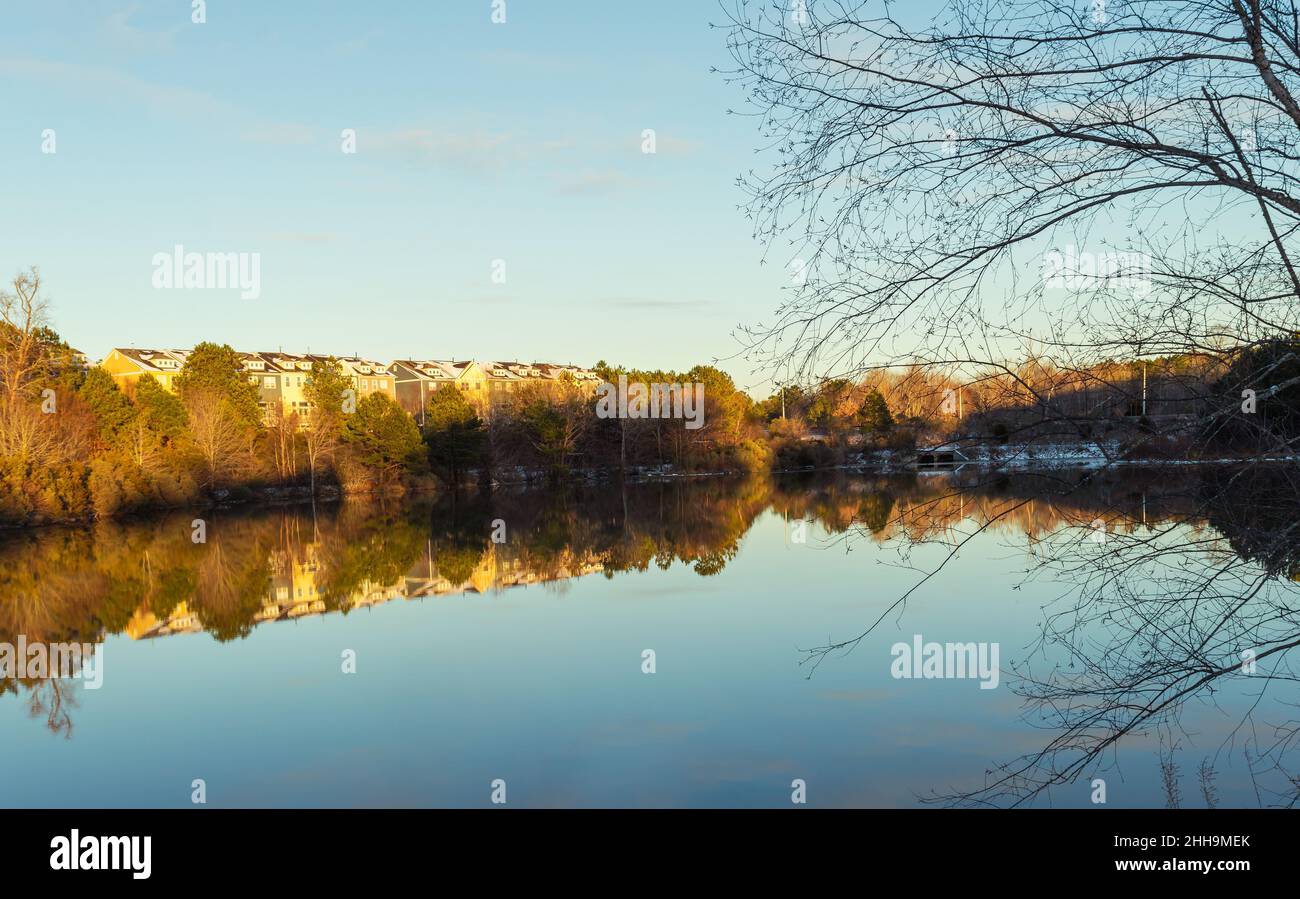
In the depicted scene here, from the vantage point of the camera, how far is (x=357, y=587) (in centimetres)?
1748

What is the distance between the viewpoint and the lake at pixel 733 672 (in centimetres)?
442

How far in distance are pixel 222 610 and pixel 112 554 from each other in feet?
27.4

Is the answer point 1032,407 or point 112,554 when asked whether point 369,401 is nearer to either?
point 112,554

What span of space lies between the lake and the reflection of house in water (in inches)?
4.0

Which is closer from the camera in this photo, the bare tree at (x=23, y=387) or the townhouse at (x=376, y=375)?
the bare tree at (x=23, y=387)

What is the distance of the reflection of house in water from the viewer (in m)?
14.6

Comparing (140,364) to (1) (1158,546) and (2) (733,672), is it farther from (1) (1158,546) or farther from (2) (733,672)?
(1) (1158,546)

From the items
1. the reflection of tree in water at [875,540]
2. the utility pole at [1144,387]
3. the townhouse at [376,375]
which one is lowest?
the reflection of tree in water at [875,540]

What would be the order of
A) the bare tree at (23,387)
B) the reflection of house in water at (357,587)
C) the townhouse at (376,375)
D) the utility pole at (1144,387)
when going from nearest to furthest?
the utility pole at (1144,387) → the reflection of house in water at (357,587) → the bare tree at (23,387) → the townhouse at (376,375)

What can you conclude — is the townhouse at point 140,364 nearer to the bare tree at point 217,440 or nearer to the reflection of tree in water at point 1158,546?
the bare tree at point 217,440

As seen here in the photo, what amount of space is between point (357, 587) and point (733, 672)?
9441 millimetres

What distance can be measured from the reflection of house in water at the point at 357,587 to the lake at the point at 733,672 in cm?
10

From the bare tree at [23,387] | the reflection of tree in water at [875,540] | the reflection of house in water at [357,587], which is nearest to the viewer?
the reflection of tree in water at [875,540]

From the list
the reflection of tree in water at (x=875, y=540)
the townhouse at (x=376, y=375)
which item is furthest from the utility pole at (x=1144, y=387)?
the townhouse at (x=376, y=375)
